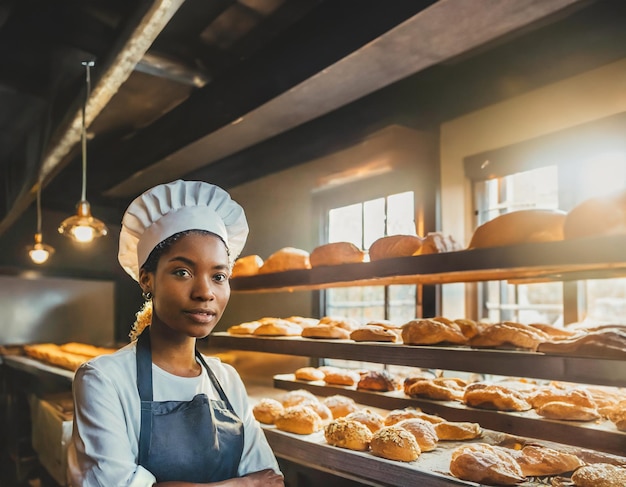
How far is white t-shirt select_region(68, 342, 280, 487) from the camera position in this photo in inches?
46.4

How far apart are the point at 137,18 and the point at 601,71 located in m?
2.00

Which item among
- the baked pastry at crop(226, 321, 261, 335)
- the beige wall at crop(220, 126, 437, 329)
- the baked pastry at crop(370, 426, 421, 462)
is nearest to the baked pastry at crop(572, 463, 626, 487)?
the baked pastry at crop(370, 426, 421, 462)

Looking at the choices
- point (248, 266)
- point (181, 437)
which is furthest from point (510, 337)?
point (248, 266)

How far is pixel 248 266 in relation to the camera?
9.07ft

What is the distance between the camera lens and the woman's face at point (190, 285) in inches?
53.0

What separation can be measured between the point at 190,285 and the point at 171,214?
21 cm

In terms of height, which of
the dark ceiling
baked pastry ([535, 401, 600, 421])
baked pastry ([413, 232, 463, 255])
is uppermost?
the dark ceiling

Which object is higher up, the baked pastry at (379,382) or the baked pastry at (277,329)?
the baked pastry at (277,329)

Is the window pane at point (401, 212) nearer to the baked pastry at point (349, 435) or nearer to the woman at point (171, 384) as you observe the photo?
the baked pastry at point (349, 435)

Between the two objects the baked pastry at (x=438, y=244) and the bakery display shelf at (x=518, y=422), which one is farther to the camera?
the baked pastry at (x=438, y=244)

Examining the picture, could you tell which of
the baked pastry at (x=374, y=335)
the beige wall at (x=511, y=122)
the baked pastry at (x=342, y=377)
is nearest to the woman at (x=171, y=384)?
the baked pastry at (x=374, y=335)

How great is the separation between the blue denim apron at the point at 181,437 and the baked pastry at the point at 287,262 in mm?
1113

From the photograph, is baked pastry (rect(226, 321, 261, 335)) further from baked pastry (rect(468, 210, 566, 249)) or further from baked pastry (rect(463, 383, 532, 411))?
baked pastry (rect(468, 210, 566, 249))

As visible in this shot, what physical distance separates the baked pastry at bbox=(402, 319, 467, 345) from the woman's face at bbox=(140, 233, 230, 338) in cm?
77
